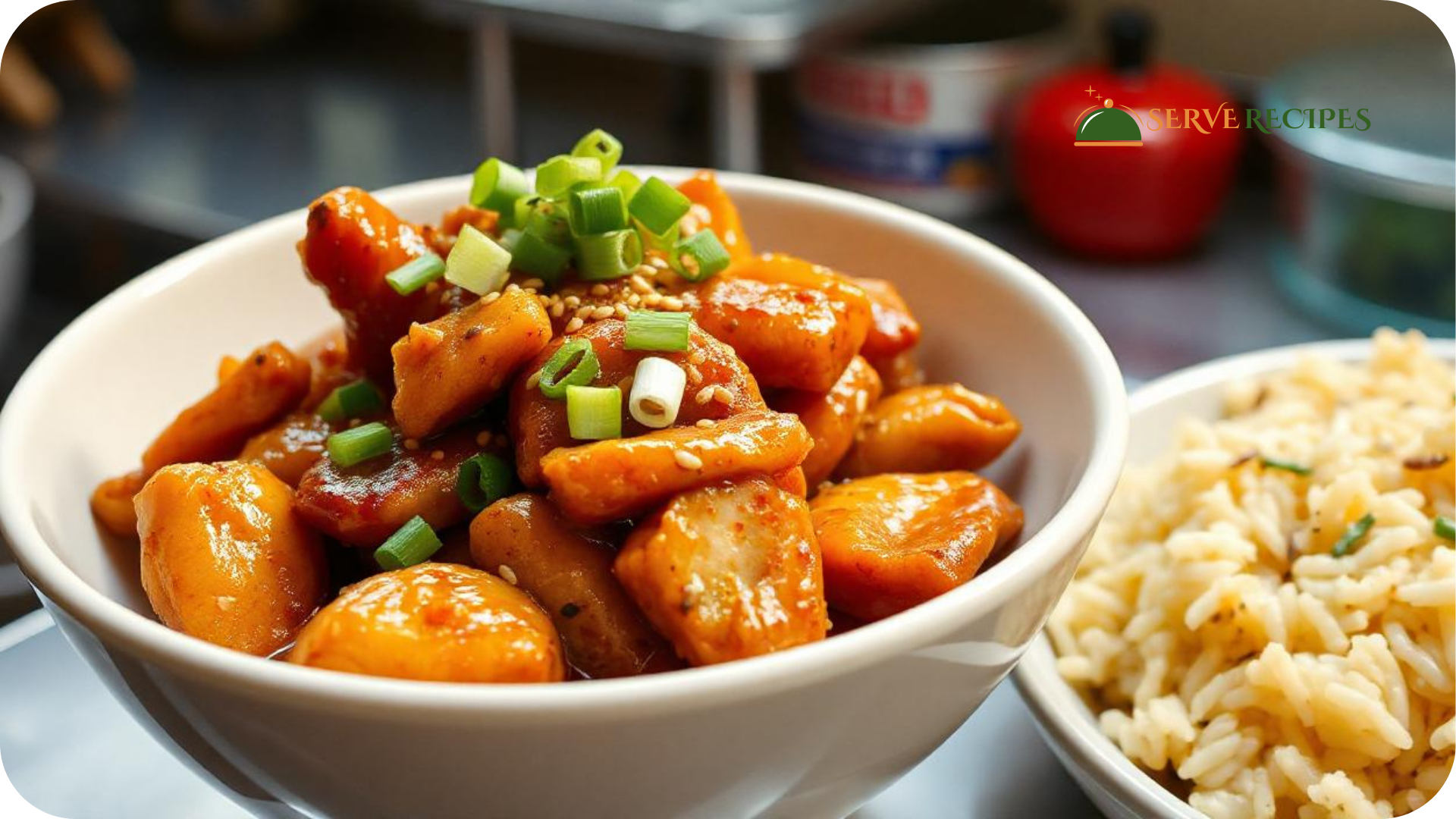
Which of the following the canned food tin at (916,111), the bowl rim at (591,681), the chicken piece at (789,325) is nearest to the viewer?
the bowl rim at (591,681)

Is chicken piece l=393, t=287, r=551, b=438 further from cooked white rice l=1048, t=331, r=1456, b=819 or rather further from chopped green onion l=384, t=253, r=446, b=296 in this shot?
cooked white rice l=1048, t=331, r=1456, b=819

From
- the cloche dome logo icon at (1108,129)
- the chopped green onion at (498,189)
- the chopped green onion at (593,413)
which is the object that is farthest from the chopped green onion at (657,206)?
the cloche dome logo icon at (1108,129)

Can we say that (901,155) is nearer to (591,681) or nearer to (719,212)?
(719,212)

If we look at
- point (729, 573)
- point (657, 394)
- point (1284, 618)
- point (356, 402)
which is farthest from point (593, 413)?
point (1284, 618)

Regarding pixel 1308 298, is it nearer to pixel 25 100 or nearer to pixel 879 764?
pixel 879 764

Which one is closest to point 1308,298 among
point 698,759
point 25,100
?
point 698,759

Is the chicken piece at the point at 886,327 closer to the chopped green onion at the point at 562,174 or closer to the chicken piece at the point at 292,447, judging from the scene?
the chopped green onion at the point at 562,174
